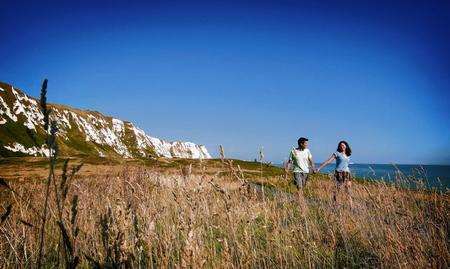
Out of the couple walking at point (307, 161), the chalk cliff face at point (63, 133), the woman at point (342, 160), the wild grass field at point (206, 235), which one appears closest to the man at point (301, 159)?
the couple walking at point (307, 161)

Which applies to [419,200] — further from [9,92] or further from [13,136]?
[9,92]

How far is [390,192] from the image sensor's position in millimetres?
7484

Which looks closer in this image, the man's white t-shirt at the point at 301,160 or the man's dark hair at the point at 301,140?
the man's white t-shirt at the point at 301,160

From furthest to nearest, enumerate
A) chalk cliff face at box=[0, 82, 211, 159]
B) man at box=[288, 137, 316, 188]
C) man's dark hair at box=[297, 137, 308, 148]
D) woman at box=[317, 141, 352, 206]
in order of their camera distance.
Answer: chalk cliff face at box=[0, 82, 211, 159], man's dark hair at box=[297, 137, 308, 148], woman at box=[317, 141, 352, 206], man at box=[288, 137, 316, 188]

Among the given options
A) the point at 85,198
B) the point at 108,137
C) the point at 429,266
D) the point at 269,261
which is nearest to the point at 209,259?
the point at 269,261

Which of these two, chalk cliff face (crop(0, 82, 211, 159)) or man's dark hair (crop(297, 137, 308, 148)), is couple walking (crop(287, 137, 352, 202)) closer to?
man's dark hair (crop(297, 137, 308, 148))

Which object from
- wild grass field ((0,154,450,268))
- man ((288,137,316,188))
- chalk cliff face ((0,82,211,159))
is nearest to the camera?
wild grass field ((0,154,450,268))

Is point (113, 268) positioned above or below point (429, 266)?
above

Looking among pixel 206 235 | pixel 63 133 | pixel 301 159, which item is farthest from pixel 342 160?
pixel 63 133

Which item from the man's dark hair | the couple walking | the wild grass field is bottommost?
the wild grass field

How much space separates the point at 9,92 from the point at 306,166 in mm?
150474

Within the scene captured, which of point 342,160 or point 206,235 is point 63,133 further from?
point 206,235

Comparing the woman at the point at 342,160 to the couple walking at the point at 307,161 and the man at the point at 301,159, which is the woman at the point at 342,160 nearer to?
the couple walking at the point at 307,161

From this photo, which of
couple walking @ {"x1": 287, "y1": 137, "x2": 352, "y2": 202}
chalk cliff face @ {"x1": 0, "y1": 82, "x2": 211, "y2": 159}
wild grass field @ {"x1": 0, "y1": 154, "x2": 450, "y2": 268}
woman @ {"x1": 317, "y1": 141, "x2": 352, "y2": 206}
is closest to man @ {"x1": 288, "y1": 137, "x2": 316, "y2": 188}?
couple walking @ {"x1": 287, "y1": 137, "x2": 352, "y2": 202}
